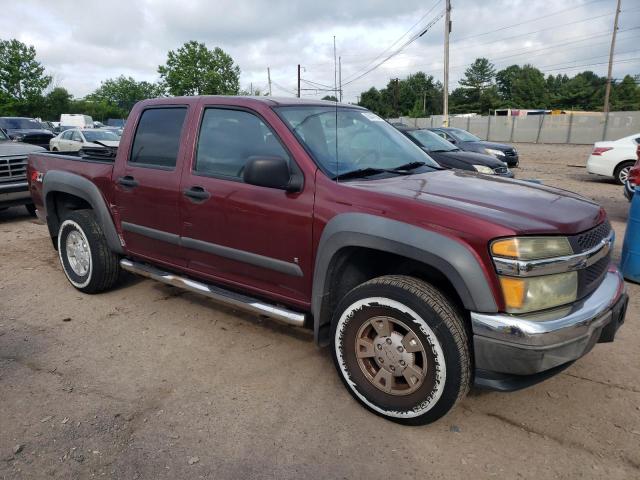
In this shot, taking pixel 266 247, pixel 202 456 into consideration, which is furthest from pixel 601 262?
pixel 202 456

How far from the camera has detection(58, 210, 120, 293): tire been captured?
4.49 meters

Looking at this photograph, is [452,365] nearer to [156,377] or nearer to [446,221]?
[446,221]

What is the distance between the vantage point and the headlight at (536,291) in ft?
7.61

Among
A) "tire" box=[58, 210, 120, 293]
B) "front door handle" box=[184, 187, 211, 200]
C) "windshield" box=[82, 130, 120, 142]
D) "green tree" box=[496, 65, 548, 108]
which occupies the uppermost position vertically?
"green tree" box=[496, 65, 548, 108]

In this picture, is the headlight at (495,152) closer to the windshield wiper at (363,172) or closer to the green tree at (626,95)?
the windshield wiper at (363,172)

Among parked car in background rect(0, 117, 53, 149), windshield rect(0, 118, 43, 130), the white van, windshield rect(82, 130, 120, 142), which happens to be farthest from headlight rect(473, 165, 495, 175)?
the white van

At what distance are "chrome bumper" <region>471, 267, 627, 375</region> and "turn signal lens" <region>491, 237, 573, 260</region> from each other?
0.29 meters

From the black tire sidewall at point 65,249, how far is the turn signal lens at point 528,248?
12.0ft

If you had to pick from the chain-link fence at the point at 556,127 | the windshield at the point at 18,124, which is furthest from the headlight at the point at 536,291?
the chain-link fence at the point at 556,127

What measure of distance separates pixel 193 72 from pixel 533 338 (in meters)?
52.9

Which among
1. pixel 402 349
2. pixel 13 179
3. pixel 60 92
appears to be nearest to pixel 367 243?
pixel 402 349

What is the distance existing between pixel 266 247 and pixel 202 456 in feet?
4.21

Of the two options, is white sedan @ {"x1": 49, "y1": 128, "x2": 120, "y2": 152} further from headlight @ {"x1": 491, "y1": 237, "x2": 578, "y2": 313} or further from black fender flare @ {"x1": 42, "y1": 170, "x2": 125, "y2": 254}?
headlight @ {"x1": 491, "y1": 237, "x2": 578, "y2": 313}

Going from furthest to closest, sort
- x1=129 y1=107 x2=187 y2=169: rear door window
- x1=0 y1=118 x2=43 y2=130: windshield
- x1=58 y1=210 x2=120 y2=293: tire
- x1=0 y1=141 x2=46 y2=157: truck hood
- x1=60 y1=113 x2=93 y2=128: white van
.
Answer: x1=60 y1=113 x2=93 y2=128: white van
x1=0 y1=118 x2=43 y2=130: windshield
x1=0 y1=141 x2=46 y2=157: truck hood
x1=58 y1=210 x2=120 y2=293: tire
x1=129 y1=107 x2=187 y2=169: rear door window
